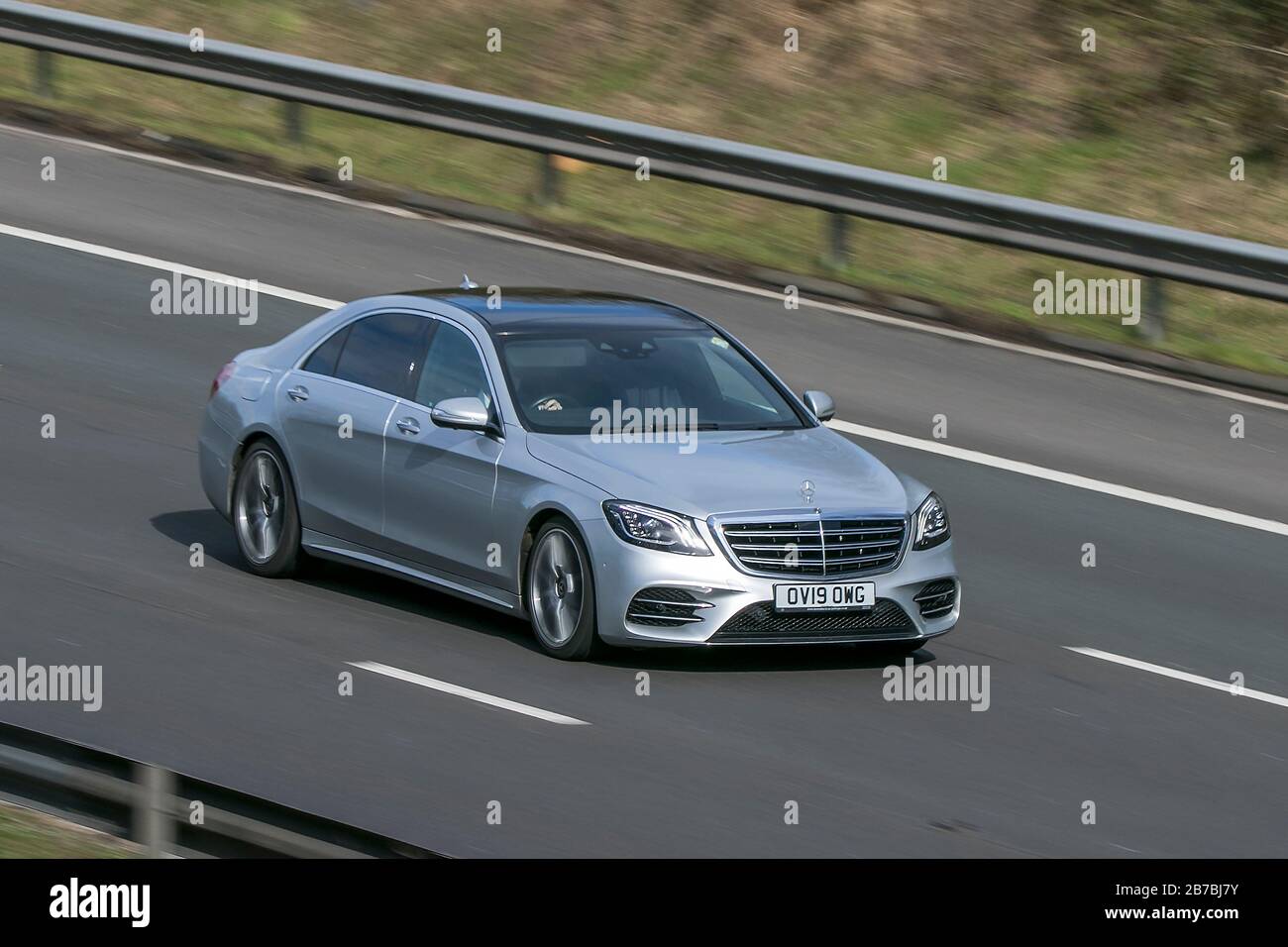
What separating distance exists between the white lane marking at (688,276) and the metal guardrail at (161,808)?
11.1 metres

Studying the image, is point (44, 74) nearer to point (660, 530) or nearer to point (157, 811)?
point (660, 530)

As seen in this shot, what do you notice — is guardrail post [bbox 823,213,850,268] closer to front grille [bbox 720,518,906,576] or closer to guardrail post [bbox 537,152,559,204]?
guardrail post [bbox 537,152,559,204]

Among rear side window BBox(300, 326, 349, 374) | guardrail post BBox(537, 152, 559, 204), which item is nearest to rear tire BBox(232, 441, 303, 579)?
rear side window BBox(300, 326, 349, 374)

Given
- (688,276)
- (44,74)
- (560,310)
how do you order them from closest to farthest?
1. (560,310)
2. (688,276)
3. (44,74)

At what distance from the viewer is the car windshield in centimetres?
1135

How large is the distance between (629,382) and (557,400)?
1.32 feet

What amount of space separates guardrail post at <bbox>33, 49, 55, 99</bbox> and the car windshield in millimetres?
11890

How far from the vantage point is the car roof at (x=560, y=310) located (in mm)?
11883

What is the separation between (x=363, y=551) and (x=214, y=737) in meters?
2.73

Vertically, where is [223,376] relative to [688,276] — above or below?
below

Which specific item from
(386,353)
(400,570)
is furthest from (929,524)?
(386,353)

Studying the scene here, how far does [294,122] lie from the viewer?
832 inches

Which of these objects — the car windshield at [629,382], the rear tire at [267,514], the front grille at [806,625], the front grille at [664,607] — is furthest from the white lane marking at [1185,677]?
the rear tire at [267,514]
